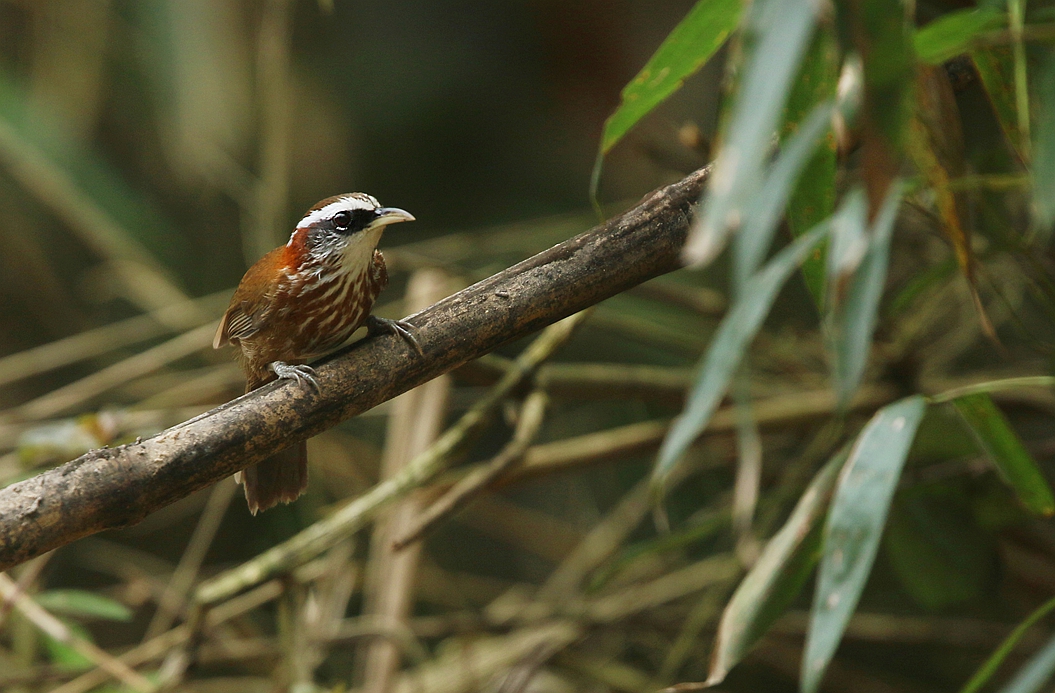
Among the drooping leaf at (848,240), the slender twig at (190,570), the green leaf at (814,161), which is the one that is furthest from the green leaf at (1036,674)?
the slender twig at (190,570)

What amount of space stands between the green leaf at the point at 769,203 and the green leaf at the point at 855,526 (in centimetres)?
51

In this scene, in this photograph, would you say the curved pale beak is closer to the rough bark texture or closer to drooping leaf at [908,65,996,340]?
the rough bark texture

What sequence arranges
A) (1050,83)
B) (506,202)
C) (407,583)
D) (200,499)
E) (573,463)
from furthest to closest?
1. (506,202)
2. (200,499)
3. (573,463)
4. (407,583)
5. (1050,83)

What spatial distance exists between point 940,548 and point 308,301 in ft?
6.04

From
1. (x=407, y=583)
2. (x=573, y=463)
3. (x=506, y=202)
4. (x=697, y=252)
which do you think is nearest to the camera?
(x=697, y=252)

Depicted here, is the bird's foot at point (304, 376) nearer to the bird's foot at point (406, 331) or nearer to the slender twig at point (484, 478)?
the bird's foot at point (406, 331)

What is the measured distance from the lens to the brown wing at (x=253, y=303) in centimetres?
233

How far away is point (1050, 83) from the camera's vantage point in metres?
1.22

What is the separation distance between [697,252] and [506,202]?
455cm

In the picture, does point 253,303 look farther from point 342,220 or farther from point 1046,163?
point 1046,163

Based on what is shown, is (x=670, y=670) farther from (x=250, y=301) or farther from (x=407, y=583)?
(x=250, y=301)

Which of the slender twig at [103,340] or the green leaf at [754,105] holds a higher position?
the green leaf at [754,105]

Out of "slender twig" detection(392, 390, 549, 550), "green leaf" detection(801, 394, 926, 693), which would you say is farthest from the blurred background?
"green leaf" detection(801, 394, 926, 693)

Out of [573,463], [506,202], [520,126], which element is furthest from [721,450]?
[520,126]
